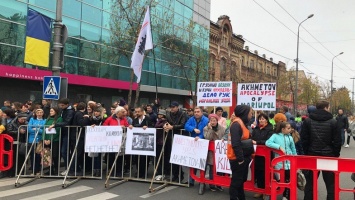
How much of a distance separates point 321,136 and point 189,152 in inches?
105

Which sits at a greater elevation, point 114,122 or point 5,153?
point 114,122

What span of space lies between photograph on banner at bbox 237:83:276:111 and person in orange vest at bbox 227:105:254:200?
445 centimetres

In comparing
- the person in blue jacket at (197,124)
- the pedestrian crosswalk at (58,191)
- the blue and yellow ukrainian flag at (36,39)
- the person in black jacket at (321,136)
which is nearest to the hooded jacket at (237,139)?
the person in black jacket at (321,136)

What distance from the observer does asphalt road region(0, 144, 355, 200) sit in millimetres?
6551

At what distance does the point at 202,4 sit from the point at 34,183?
3283 centimetres

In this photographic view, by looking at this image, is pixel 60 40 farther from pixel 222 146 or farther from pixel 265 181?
pixel 265 181

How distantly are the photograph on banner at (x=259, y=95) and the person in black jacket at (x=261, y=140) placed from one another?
3.00m

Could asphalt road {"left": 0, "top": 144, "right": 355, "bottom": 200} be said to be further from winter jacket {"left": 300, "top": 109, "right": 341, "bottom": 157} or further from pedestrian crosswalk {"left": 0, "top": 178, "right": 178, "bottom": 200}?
winter jacket {"left": 300, "top": 109, "right": 341, "bottom": 157}

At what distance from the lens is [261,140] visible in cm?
685

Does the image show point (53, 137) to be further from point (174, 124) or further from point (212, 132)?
point (212, 132)

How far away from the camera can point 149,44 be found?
955 cm

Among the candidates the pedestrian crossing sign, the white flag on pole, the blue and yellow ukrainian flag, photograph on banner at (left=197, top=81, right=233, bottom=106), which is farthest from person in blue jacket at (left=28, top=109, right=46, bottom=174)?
photograph on banner at (left=197, top=81, right=233, bottom=106)

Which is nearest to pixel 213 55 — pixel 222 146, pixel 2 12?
pixel 2 12

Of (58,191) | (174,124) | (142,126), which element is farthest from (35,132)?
(174,124)
